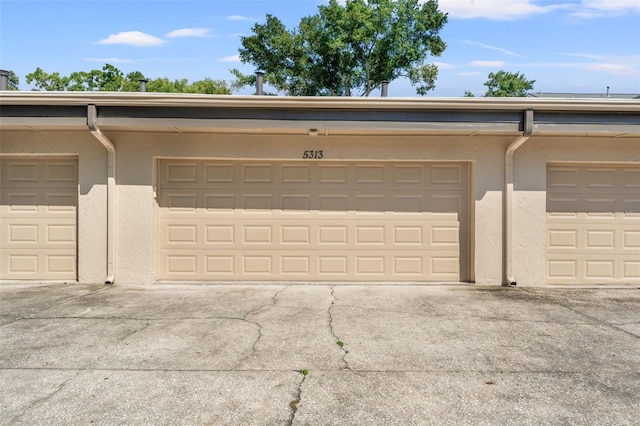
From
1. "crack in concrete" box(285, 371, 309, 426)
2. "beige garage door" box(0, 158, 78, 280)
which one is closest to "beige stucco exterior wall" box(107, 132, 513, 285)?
"beige garage door" box(0, 158, 78, 280)

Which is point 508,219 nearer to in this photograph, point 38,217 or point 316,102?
point 316,102

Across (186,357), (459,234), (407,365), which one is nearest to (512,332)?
(407,365)

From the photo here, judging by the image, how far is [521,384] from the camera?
3561 mm

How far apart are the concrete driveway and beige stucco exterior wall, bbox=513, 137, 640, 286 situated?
4.20ft

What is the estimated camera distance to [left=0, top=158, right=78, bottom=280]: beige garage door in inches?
307

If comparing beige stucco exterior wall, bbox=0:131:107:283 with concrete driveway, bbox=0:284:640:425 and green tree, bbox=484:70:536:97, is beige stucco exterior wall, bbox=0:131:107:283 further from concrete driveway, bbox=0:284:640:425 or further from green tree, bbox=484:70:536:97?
green tree, bbox=484:70:536:97

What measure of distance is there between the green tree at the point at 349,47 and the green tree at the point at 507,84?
20.3 metres

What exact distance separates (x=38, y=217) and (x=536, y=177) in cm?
920

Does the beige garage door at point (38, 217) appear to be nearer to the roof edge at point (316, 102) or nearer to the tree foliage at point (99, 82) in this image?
the roof edge at point (316, 102)

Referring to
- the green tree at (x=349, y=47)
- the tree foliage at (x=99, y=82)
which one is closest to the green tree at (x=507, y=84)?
the green tree at (x=349, y=47)

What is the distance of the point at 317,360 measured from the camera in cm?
405

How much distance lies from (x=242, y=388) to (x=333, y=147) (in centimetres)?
507

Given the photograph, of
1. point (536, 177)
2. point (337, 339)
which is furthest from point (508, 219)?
point (337, 339)

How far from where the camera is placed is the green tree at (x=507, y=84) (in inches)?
1793
